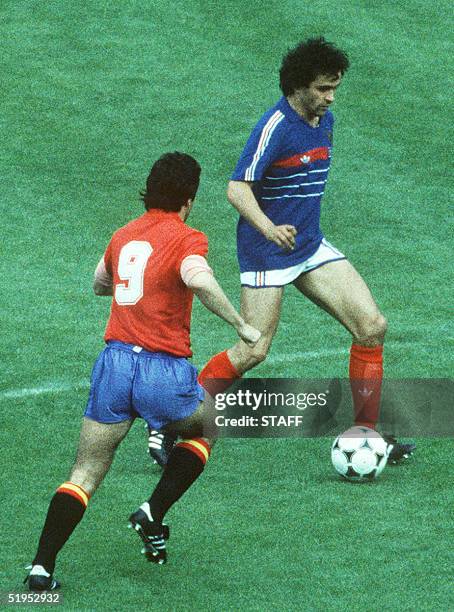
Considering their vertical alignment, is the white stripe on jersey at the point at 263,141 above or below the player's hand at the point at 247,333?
above

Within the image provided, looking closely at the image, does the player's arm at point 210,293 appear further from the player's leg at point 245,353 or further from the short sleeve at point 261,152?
the player's leg at point 245,353

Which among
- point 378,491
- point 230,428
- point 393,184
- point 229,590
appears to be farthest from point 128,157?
point 229,590

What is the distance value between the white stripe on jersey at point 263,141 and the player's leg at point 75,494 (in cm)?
207

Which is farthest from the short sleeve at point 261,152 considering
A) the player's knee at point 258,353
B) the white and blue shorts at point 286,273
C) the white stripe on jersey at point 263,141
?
the player's knee at point 258,353

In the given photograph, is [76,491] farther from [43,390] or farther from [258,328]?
[43,390]

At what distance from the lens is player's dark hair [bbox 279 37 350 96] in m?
8.74

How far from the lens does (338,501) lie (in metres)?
8.29

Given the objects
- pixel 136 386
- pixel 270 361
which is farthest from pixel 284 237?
pixel 270 361

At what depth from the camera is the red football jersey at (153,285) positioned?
7152 mm

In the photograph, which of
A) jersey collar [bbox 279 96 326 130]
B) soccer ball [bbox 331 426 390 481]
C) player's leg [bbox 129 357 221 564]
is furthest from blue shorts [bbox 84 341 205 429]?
jersey collar [bbox 279 96 326 130]

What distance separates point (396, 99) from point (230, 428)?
27.8 feet

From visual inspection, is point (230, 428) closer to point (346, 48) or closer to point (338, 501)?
point (338, 501)

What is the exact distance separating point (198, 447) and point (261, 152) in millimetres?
2062

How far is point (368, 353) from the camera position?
9.08m
